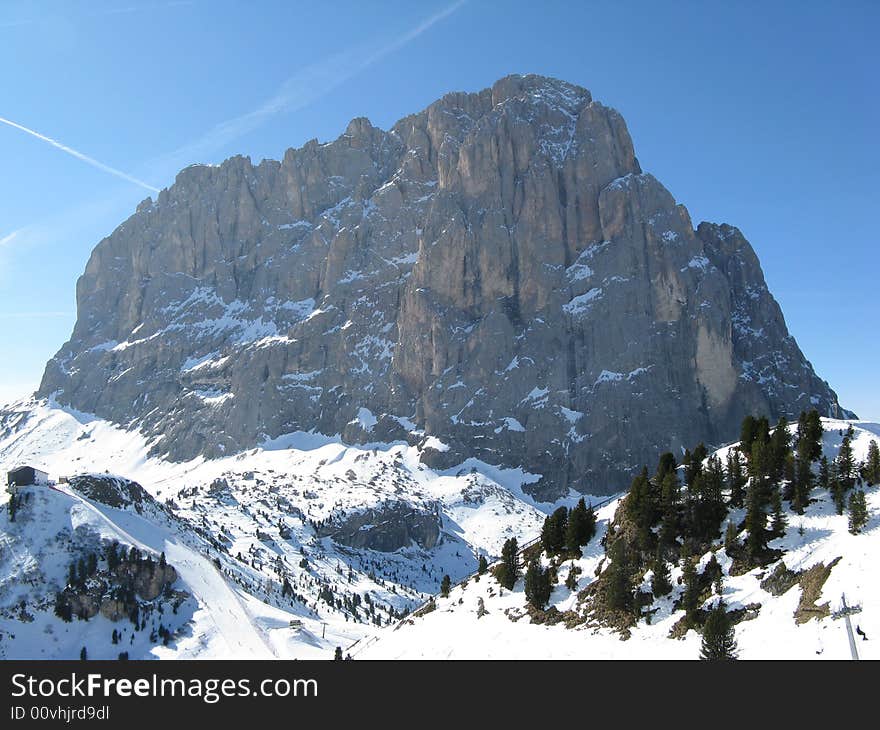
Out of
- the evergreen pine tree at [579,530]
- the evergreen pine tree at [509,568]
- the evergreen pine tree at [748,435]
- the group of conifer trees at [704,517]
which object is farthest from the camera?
the evergreen pine tree at [748,435]

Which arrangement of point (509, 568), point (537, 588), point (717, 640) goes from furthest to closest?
point (509, 568) → point (537, 588) → point (717, 640)

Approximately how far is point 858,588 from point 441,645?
126ft

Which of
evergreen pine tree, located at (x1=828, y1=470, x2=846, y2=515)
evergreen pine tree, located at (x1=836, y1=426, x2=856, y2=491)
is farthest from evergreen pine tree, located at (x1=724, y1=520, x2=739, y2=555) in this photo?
evergreen pine tree, located at (x1=836, y1=426, x2=856, y2=491)

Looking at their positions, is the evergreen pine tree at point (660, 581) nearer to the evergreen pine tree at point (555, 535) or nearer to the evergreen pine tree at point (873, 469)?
the evergreen pine tree at point (873, 469)

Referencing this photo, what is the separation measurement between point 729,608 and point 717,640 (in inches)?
365

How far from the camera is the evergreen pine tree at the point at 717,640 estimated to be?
153 feet

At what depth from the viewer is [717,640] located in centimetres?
4709

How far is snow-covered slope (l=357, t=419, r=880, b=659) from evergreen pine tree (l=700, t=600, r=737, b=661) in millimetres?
1486

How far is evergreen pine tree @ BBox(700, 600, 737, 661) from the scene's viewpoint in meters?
46.8

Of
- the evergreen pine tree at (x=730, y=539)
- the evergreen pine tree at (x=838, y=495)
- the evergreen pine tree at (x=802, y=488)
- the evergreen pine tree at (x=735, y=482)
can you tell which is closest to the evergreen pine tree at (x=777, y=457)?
the evergreen pine tree at (x=735, y=482)

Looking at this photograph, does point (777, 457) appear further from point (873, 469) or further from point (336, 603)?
point (336, 603)

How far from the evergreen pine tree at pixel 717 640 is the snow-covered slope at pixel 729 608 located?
1.49m

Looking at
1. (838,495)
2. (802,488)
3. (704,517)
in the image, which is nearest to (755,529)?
(802,488)
